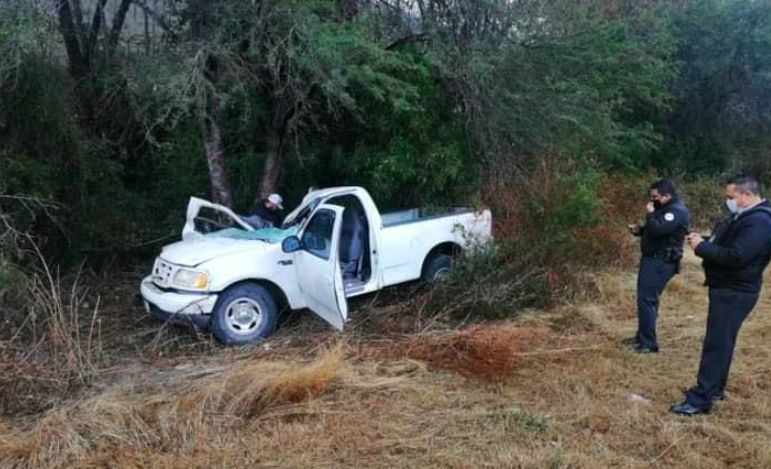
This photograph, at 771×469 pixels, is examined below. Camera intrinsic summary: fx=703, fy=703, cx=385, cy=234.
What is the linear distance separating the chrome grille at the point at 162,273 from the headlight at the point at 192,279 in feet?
0.57

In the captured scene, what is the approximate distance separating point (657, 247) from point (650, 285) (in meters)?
0.36

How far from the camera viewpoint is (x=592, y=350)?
6.78m

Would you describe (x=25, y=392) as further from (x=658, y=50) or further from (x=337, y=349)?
(x=658, y=50)

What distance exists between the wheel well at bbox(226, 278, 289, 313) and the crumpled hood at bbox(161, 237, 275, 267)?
34 cm


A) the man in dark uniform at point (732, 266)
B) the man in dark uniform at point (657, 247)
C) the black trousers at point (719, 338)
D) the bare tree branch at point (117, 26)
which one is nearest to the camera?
the man in dark uniform at point (732, 266)

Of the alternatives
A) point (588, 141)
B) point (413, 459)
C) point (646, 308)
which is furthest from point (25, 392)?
point (588, 141)

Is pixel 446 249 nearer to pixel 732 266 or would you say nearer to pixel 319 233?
pixel 319 233

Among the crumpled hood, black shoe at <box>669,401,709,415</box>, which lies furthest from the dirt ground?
the crumpled hood

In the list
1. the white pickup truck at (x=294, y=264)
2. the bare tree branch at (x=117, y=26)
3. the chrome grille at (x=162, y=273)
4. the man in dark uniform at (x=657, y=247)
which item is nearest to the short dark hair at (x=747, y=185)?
the man in dark uniform at (x=657, y=247)

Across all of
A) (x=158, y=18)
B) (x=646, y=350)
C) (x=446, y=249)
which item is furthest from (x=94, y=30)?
(x=646, y=350)

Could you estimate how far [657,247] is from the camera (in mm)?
6480

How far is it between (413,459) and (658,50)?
13854 mm

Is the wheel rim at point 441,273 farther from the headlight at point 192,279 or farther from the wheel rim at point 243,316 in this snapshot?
the headlight at point 192,279

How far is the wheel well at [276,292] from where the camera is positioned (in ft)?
25.2
